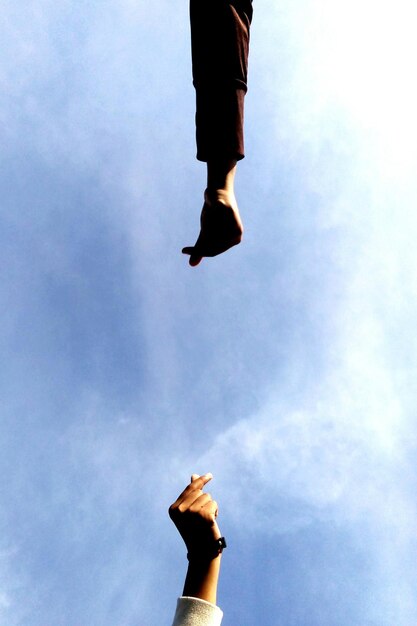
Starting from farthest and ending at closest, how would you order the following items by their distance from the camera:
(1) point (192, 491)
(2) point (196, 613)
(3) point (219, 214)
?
(1) point (192, 491) < (3) point (219, 214) < (2) point (196, 613)

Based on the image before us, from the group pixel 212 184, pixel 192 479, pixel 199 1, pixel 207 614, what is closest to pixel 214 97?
pixel 212 184

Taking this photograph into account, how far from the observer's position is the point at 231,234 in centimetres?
379

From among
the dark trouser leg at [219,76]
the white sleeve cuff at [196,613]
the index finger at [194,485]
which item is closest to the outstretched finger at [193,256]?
the dark trouser leg at [219,76]

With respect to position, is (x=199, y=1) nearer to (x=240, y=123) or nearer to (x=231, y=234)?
(x=240, y=123)

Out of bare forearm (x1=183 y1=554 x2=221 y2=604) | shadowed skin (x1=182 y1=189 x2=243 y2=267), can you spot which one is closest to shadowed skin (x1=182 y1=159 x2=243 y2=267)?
shadowed skin (x1=182 y1=189 x2=243 y2=267)

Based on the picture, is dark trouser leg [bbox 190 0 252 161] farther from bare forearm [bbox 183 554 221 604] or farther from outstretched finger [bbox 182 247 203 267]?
bare forearm [bbox 183 554 221 604]

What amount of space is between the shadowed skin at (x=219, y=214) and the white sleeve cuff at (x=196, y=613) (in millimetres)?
2041

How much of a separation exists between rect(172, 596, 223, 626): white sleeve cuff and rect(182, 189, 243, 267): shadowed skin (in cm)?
204

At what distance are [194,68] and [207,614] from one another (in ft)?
10.5

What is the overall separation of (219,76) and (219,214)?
799mm

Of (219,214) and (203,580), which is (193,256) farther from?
(203,580)

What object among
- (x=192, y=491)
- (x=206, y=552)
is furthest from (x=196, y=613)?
(x=192, y=491)

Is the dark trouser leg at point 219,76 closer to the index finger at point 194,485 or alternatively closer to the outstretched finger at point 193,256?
the outstretched finger at point 193,256

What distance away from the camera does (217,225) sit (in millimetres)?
3729
